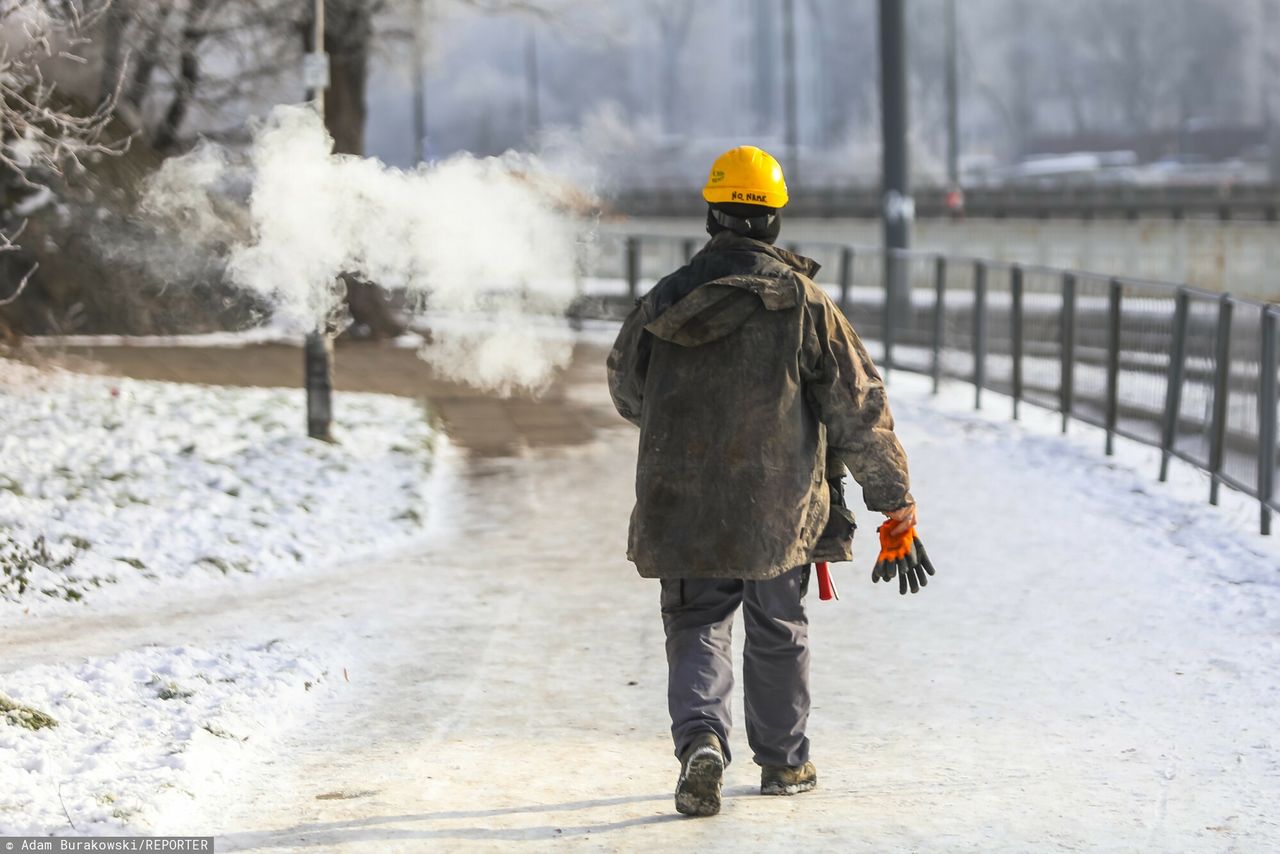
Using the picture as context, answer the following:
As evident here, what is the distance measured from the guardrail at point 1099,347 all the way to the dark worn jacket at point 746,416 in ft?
15.5

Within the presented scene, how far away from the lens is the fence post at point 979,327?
14.6 meters

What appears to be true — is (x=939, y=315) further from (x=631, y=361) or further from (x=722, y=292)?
(x=722, y=292)

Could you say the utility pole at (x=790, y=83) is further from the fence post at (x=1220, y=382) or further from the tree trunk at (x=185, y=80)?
the fence post at (x=1220, y=382)

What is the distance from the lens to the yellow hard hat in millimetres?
5039

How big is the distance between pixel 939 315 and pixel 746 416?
11.4 m

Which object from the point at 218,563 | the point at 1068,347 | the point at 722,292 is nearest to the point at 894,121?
the point at 1068,347

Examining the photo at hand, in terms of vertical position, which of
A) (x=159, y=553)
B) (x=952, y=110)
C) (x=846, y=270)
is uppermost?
(x=952, y=110)

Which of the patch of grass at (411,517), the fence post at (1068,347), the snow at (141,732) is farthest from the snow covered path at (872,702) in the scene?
the fence post at (1068,347)

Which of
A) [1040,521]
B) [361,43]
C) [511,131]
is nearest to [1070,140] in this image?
[511,131]

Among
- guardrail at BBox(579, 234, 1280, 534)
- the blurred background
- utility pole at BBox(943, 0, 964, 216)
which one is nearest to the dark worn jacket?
the blurred background

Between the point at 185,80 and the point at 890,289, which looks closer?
the point at 185,80

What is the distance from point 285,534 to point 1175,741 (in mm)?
5107

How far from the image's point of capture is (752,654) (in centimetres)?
514

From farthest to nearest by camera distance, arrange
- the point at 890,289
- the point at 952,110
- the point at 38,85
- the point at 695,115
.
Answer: the point at 695,115 → the point at 952,110 → the point at 890,289 → the point at 38,85
